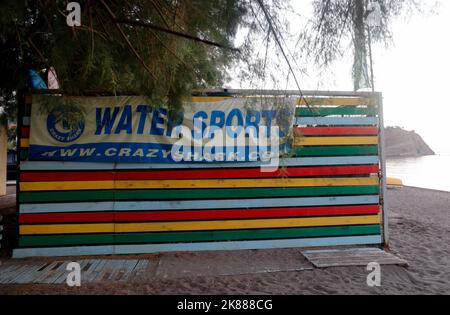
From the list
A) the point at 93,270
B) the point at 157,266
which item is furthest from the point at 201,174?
the point at 93,270

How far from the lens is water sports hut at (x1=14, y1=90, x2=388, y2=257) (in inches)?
232

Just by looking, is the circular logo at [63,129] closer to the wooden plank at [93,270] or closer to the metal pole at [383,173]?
the wooden plank at [93,270]

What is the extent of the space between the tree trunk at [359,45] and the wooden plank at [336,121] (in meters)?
2.51

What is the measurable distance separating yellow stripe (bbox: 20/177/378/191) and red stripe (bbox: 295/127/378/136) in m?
0.82

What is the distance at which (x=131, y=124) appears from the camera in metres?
5.97

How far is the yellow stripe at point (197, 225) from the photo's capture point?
5.91m

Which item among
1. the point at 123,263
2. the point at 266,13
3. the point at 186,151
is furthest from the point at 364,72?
the point at 123,263

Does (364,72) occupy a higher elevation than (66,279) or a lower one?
higher

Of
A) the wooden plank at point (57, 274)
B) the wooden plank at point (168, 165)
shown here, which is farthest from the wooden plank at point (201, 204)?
the wooden plank at point (57, 274)

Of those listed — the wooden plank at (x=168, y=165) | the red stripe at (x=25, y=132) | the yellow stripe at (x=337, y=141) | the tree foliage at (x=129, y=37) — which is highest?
the tree foliage at (x=129, y=37)

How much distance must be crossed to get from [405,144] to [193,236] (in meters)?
65.2

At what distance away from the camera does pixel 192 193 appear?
613 cm
